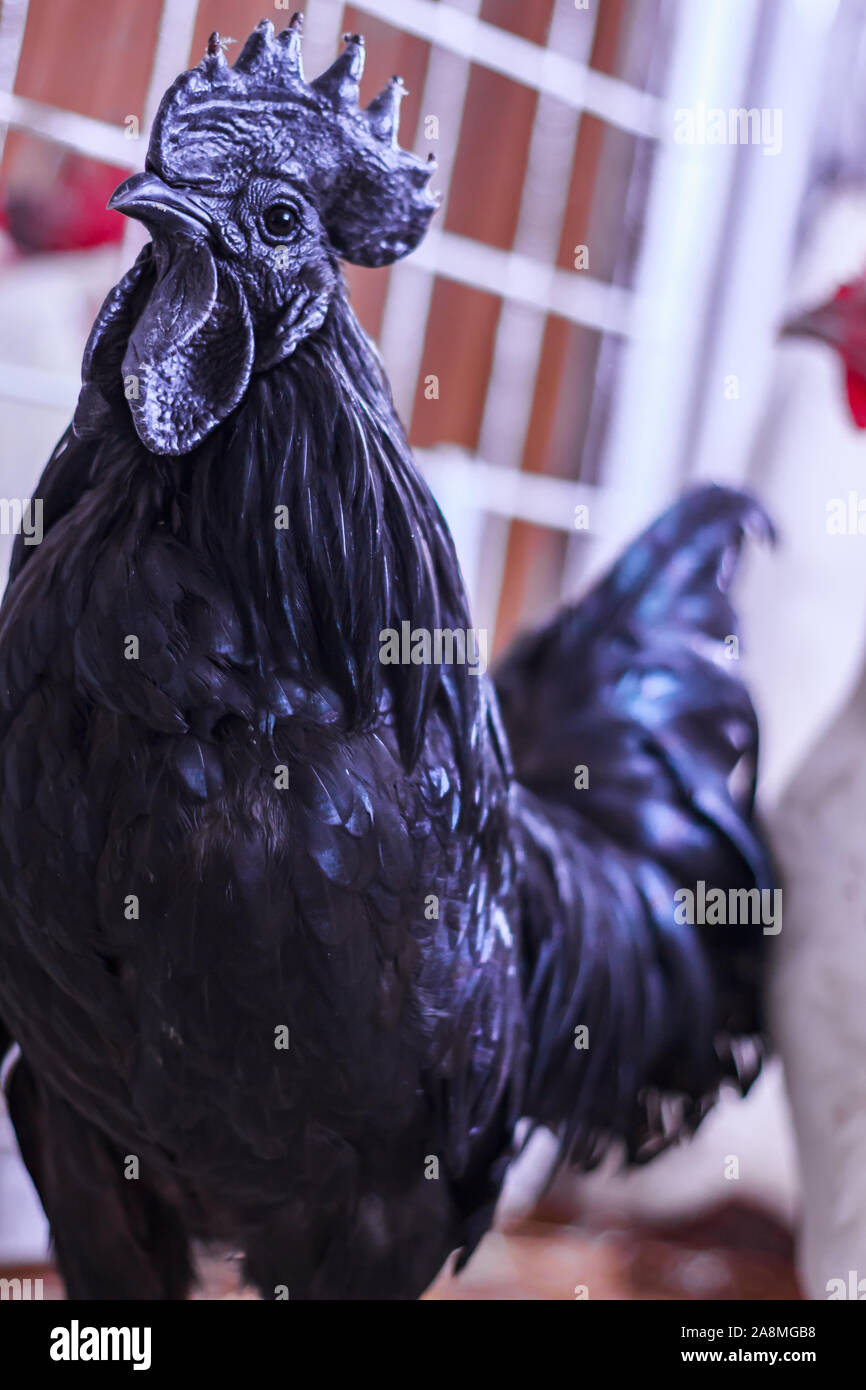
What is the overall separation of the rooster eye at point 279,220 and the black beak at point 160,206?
52 mm

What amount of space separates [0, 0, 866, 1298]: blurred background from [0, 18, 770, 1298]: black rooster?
0.83 meters

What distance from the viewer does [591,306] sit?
2451mm

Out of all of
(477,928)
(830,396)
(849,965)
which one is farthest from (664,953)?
(830,396)

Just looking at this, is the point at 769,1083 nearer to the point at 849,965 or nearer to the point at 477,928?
the point at 849,965

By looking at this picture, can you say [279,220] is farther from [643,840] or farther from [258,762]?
[643,840]

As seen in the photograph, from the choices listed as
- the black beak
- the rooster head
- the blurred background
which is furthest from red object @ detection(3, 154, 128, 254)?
the black beak

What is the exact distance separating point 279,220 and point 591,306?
1736 mm

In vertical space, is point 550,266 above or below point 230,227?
above

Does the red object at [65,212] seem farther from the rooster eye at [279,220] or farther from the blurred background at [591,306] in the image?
the rooster eye at [279,220]

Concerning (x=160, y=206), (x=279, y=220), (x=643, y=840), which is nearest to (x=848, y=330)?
(x=643, y=840)

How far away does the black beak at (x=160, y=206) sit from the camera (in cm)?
77

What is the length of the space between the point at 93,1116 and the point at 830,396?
1.92m

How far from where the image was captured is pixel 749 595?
7.59 feet

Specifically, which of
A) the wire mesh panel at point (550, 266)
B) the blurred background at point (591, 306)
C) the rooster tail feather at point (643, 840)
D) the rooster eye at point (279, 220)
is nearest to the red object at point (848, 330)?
the rooster tail feather at point (643, 840)
